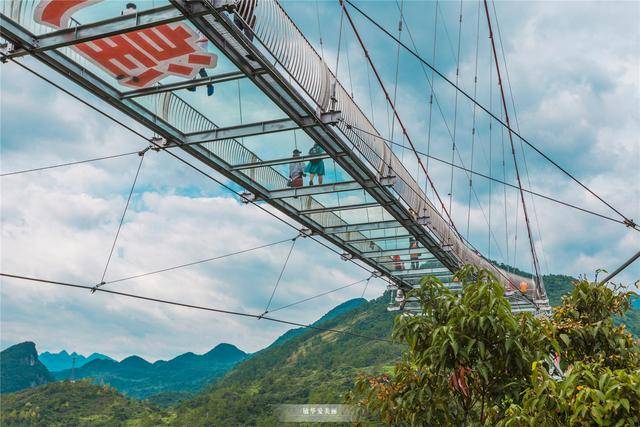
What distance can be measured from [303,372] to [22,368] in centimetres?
5628

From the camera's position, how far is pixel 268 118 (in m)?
8.94

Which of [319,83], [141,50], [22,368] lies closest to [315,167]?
[319,83]

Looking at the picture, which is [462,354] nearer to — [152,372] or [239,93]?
[239,93]

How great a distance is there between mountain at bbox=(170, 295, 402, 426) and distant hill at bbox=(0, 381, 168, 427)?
436cm

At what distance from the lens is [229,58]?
7.11 metres

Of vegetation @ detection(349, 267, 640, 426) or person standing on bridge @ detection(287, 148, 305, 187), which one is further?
person standing on bridge @ detection(287, 148, 305, 187)

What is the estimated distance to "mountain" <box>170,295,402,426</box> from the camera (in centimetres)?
6275

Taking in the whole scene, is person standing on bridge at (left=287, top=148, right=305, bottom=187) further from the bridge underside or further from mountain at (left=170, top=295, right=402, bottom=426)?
mountain at (left=170, top=295, right=402, bottom=426)

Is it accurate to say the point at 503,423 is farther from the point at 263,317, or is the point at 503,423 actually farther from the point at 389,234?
the point at 389,234

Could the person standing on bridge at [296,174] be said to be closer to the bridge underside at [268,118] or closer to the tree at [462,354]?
the bridge underside at [268,118]

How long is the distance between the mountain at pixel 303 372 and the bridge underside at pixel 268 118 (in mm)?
42533

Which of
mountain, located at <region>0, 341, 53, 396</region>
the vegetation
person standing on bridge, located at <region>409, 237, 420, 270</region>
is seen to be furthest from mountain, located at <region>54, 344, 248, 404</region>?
the vegetation

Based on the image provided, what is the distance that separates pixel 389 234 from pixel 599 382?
9403 millimetres

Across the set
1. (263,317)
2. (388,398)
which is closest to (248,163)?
(263,317)
